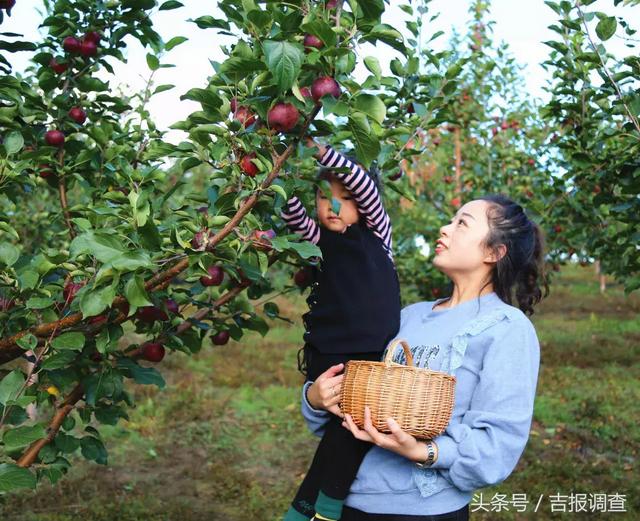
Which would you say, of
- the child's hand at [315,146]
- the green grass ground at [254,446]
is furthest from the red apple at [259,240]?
the green grass ground at [254,446]

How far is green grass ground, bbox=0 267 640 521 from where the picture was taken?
3.99m

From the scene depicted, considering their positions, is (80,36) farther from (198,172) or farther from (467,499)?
(198,172)

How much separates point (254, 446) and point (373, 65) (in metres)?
4.24

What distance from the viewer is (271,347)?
8.54 m

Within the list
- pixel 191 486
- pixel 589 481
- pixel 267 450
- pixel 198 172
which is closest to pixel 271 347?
pixel 267 450

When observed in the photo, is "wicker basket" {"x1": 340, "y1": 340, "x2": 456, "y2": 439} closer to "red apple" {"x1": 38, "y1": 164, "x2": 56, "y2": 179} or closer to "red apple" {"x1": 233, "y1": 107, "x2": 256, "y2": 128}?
"red apple" {"x1": 233, "y1": 107, "x2": 256, "y2": 128}

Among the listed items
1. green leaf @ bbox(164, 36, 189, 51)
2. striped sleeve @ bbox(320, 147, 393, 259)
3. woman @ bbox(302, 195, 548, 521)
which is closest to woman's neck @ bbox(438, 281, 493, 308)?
woman @ bbox(302, 195, 548, 521)

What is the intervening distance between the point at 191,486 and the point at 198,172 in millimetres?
9764

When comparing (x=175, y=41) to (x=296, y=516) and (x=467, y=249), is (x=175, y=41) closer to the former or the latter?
(x=467, y=249)

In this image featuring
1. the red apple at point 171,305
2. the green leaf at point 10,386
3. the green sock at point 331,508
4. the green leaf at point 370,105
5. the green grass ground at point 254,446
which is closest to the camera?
the green leaf at point 370,105

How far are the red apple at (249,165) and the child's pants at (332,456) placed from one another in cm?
57

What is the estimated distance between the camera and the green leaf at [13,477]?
54.7 inches

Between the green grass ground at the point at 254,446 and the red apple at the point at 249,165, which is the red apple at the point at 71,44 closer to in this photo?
the red apple at the point at 249,165

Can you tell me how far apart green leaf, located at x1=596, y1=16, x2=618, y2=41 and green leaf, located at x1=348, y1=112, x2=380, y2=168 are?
5.14 feet
